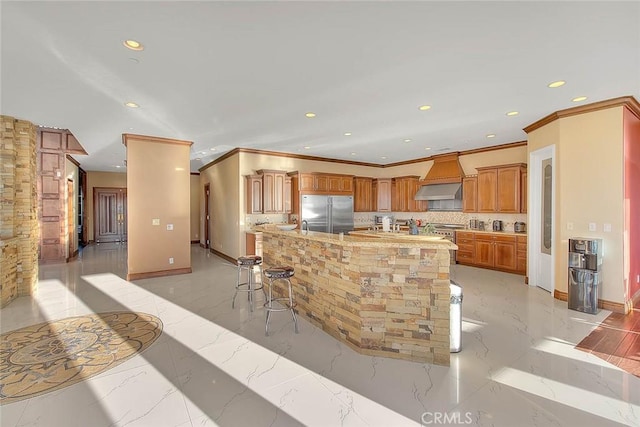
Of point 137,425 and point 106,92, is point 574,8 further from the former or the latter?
point 106,92

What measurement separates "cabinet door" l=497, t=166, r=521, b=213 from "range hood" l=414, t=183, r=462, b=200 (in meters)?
1.05

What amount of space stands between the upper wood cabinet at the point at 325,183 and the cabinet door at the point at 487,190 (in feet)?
10.9

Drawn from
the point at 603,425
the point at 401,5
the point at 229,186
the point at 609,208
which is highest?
the point at 401,5

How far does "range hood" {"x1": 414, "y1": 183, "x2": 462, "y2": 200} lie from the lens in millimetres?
7754

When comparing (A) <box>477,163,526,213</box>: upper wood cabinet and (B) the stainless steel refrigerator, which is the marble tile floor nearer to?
(A) <box>477,163,526,213</box>: upper wood cabinet

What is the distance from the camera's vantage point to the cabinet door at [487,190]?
22.9ft

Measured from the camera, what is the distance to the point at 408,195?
9.07 metres

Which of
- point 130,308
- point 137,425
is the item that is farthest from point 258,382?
point 130,308

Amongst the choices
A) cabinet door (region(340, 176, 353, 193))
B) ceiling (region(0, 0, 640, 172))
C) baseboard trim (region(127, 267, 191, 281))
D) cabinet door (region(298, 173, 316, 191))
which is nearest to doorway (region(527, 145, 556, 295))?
ceiling (region(0, 0, 640, 172))

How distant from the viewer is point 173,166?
21.1 feet

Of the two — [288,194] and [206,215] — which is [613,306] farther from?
[206,215]

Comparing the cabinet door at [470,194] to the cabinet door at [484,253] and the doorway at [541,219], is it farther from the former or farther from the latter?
the doorway at [541,219]

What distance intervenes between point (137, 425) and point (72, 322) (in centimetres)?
266

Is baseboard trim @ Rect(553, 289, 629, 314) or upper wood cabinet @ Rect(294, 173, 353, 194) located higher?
upper wood cabinet @ Rect(294, 173, 353, 194)
